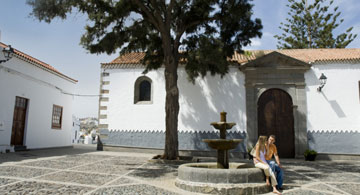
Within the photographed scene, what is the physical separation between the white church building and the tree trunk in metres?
3.09

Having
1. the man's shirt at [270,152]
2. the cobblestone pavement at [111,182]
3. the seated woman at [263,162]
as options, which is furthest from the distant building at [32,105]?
the man's shirt at [270,152]

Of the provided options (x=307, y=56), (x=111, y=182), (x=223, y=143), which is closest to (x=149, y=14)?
(x=223, y=143)

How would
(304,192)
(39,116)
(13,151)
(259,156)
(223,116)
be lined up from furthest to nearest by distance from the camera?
1. (39,116)
2. (13,151)
3. (223,116)
4. (259,156)
5. (304,192)

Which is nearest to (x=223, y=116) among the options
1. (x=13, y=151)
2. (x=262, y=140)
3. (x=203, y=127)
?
(x=262, y=140)

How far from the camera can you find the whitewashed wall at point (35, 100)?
1091cm

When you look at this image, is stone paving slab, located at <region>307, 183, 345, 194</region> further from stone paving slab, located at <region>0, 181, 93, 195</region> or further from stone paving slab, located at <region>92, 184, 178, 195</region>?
stone paving slab, located at <region>0, 181, 93, 195</region>

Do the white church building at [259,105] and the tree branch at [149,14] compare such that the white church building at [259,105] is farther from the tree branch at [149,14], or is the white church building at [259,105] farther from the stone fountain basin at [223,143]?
the stone fountain basin at [223,143]

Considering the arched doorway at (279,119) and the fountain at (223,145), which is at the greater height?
the arched doorway at (279,119)

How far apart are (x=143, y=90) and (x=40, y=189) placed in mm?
8913

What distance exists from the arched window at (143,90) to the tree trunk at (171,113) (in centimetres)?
369

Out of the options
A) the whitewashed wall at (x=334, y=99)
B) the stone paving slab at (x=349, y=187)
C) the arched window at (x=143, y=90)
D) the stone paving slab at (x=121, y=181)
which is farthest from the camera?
the arched window at (x=143, y=90)

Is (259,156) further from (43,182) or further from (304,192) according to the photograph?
(43,182)

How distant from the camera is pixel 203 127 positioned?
12211mm

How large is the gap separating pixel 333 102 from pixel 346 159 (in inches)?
96.0
